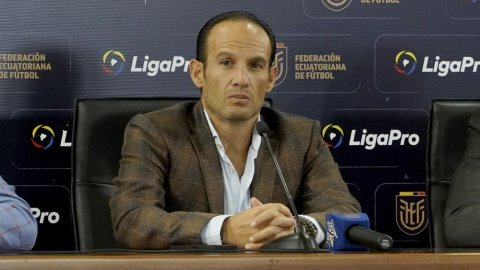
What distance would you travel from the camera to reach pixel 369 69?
3.08 m

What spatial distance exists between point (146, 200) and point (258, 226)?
44cm

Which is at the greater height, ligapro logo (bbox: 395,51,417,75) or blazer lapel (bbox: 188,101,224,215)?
ligapro logo (bbox: 395,51,417,75)

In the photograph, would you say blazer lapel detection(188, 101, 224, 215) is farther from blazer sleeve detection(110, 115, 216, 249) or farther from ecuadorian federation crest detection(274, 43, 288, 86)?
ecuadorian federation crest detection(274, 43, 288, 86)

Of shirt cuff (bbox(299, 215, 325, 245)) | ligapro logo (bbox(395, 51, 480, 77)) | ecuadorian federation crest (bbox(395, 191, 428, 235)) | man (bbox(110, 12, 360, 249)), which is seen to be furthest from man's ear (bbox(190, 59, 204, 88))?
Result: ecuadorian federation crest (bbox(395, 191, 428, 235))

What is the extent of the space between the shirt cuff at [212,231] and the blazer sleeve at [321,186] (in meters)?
0.36

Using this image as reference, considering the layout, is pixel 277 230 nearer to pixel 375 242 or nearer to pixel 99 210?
pixel 375 242

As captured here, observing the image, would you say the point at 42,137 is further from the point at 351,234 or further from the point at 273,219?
the point at 351,234

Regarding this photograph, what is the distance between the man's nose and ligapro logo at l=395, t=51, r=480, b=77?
1.10m

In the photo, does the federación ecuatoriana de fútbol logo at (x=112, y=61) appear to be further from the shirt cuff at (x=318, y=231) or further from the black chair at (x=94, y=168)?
the shirt cuff at (x=318, y=231)

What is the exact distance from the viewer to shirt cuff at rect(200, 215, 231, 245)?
1.90 m

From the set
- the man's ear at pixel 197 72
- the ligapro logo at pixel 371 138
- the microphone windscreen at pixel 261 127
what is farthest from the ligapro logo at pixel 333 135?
the microphone windscreen at pixel 261 127

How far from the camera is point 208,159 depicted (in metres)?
2.24

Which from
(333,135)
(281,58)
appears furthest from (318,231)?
(281,58)

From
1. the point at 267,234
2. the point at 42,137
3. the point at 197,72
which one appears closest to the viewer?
the point at 267,234
